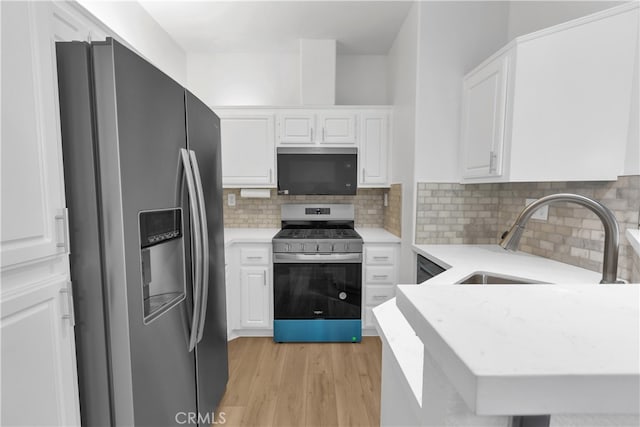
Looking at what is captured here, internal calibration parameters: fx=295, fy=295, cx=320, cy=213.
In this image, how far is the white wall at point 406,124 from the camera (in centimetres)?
221

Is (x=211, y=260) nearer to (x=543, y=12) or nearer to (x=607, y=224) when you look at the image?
(x=607, y=224)

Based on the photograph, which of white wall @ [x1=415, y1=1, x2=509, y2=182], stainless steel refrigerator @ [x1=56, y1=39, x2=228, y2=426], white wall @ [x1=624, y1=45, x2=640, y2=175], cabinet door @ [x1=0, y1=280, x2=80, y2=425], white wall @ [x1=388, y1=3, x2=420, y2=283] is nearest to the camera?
cabinet door @ [x1=0, y1=280, x2=80, y2=425]

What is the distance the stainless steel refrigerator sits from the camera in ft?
2.71

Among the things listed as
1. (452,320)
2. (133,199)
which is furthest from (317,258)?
(452,320)

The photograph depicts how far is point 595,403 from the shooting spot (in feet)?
0.88

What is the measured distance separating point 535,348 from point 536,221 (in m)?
1.90

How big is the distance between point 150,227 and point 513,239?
124 centimetres

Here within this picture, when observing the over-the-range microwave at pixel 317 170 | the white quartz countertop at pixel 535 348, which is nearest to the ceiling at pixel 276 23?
the over-the-range microwave at pixel 317 170

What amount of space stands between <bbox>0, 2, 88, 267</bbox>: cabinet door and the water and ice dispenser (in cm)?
23

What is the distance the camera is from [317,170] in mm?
2721

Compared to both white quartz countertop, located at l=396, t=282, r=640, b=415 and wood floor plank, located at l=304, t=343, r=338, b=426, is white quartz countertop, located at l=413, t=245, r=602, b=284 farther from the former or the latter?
wood floor plank, located at l=304, t=343, r=338, b=426

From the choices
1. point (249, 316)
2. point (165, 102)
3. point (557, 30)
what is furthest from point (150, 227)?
point (557, 30)

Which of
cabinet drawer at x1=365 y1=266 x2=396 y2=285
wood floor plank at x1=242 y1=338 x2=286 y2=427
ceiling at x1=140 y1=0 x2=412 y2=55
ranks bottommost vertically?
wood floor plank at x1=242 y1=338 x2=286 y2=427

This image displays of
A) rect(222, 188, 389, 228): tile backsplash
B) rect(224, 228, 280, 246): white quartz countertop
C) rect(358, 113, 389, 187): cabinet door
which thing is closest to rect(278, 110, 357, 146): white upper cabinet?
rect(358, 113, 389, 187): cabinet door
